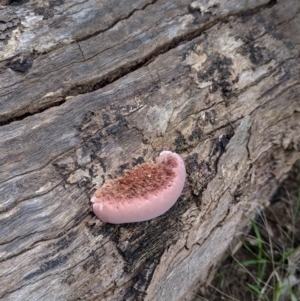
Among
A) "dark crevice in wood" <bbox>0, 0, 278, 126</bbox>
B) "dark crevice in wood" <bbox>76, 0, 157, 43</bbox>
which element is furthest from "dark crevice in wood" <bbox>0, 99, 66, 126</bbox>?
"dark crevice in wood" <bbox>76, 0, 157, 43</bbox>

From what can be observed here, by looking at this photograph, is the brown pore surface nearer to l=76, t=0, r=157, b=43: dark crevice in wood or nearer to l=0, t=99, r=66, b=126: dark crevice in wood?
l=0, t=99, r=66, b=126: dark crevice in wood

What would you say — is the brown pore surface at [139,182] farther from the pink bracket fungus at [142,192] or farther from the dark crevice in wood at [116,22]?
the dark crevice in wood at [116,22]

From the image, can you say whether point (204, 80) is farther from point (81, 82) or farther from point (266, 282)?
point (266, 282)

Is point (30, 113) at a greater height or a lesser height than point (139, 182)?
greater

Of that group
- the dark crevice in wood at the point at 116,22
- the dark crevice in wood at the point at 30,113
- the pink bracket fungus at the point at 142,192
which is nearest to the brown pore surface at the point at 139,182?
the pink bracket fungus at the point at 142,192

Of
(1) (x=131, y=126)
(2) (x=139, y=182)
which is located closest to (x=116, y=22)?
(1) (x=131, y=126)

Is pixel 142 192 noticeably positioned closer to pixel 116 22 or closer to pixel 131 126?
pixel 131 126
